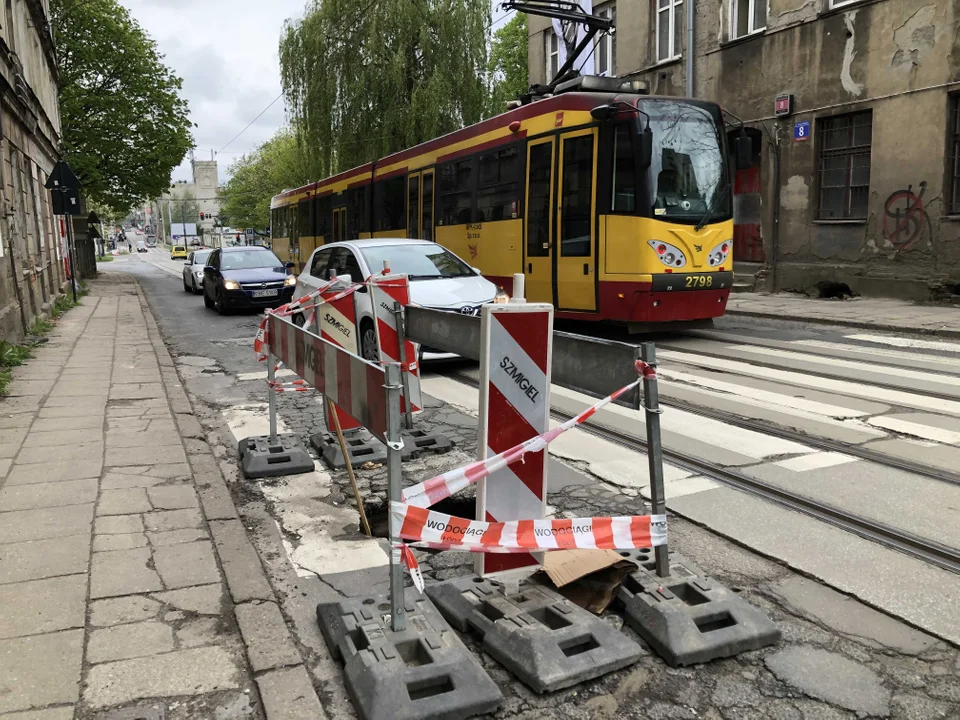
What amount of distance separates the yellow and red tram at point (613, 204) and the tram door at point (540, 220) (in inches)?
0.6

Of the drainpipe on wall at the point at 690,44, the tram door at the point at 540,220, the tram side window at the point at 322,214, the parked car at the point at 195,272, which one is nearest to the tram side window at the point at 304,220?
the tram side window at the point at 322,214

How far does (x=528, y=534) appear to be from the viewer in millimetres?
3186

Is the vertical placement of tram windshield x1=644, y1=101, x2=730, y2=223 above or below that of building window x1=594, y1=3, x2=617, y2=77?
below

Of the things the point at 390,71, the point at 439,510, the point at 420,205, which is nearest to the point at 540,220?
the point at 420,205

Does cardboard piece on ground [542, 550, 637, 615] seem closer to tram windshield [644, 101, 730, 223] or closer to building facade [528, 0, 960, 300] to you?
tram windshield [644, 101, 730, 223]

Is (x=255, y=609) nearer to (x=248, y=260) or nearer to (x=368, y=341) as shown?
(x=368, y=341)

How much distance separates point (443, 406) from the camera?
7645mm

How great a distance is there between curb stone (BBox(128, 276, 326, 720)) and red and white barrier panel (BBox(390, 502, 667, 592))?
555mm

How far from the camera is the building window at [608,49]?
77.0 feet

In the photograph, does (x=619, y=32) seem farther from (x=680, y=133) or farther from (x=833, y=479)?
(x=833, y=479)

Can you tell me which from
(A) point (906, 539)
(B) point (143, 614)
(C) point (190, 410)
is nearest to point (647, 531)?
(A) point (906, 539)

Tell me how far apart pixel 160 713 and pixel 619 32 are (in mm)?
22948

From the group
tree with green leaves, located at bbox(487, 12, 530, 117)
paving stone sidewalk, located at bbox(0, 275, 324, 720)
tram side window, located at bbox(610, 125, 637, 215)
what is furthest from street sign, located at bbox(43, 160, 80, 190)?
tree with green leaves, located at bbox(487, 12, 530, 117)

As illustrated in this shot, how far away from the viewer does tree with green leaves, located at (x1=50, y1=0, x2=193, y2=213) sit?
3269cm
